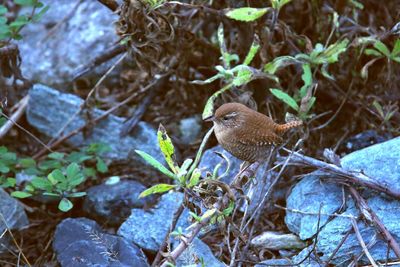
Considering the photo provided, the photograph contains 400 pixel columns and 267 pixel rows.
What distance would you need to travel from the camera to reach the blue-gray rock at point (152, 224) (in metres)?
4.04

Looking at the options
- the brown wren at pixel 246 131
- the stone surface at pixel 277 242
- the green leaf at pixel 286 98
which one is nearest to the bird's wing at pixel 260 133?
the brown wren at pixel 246 131

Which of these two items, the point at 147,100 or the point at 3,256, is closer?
the point at 3,256

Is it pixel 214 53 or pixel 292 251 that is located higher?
pixel 214 53

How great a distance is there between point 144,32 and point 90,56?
1450 mm

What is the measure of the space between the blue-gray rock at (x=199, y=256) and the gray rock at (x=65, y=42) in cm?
227

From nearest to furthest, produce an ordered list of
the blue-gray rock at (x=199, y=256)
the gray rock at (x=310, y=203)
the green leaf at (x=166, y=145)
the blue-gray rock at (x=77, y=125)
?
the green leaf at (x=166, y=145), the blue-gray rock at (x=199, y=256), the gray rock at (x=310, y=203), the blue-gray rock at (x=77, y=125)

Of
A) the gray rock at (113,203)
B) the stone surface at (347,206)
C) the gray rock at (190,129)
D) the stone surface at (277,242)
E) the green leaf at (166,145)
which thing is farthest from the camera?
the gray rock at (190,129)

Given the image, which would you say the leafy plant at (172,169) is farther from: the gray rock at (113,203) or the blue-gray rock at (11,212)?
the blue-gray rock at (11,212)

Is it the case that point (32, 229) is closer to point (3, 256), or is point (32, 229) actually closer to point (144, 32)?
point (3, 256)

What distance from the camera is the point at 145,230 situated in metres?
4.10

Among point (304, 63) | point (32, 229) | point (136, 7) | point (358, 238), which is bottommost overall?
point (32, 229)

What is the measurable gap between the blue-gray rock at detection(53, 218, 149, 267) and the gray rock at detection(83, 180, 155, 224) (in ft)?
1.30

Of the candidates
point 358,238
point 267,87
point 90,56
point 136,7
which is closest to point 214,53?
point 267,87

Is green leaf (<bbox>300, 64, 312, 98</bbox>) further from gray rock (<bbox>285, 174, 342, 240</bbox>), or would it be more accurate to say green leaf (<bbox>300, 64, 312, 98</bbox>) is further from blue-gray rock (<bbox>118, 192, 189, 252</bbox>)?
blue-gray rock (<bbox>118, 192, 189, 252</bbox>)
